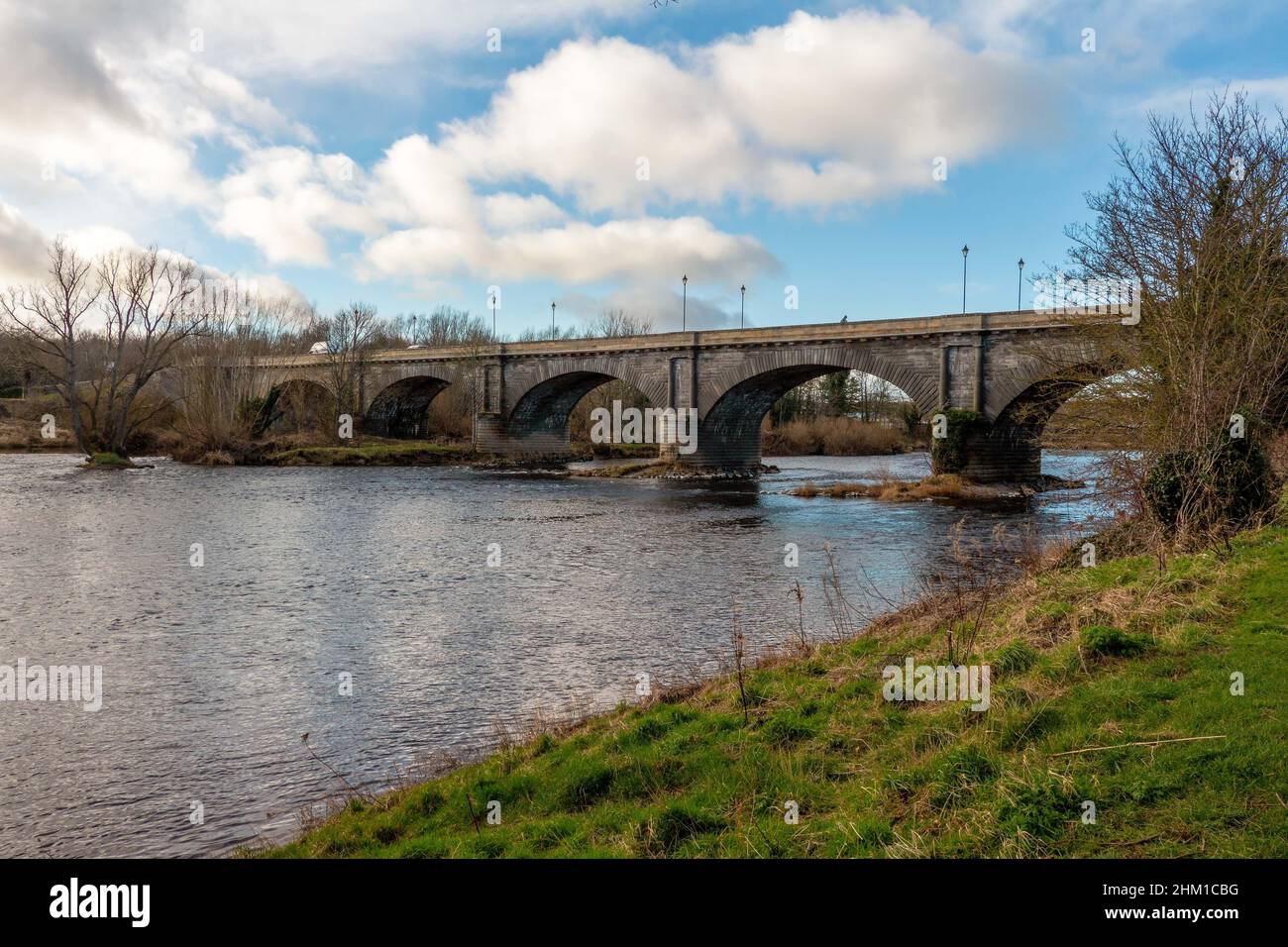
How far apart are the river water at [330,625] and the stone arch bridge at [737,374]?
8.55 meters

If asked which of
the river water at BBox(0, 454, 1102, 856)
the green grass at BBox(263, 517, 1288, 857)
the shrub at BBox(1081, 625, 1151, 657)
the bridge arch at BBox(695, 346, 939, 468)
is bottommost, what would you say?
the river water at BBox(0, 454, 1102, 856)

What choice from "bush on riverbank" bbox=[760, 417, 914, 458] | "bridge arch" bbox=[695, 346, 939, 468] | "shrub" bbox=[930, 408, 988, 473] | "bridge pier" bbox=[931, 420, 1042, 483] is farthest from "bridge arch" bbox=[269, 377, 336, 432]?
"bridge pier" bbox=[931, 420, 1042, 483]

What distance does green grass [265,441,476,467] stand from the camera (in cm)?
5647

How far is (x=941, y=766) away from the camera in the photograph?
5.91 metres

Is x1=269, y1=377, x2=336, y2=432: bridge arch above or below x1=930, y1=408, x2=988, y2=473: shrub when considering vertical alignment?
above

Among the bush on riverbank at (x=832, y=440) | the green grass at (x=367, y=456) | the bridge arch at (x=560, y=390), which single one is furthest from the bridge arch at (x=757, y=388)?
the bush on riverbank at (x=832, y=440)

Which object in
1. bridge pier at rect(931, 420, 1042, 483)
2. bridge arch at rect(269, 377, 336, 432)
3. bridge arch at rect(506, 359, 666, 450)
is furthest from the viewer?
bridge arch at rect(269, 377, 336, 432)

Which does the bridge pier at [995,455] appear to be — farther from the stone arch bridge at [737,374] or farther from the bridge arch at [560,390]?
the bridge arch at [560,390]

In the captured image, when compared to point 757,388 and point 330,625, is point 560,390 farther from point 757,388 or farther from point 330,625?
point 330,625

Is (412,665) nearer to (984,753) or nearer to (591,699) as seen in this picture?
(591,699)

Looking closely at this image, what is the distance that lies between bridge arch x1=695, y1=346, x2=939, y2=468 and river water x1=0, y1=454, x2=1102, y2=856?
40.5 ft

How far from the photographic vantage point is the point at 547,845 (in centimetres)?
575

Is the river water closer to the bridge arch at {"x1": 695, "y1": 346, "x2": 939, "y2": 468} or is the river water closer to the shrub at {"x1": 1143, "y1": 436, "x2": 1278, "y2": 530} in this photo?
the shrub at {"x1": 1143, "y1": 436, "x2": 1278, "y2": 530}

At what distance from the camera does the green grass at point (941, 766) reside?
5016 millimetres
